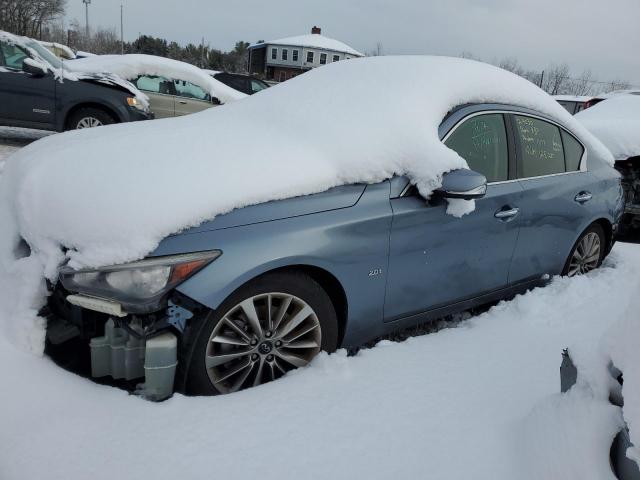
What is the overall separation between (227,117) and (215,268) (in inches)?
55.1

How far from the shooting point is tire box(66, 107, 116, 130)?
7660 mm

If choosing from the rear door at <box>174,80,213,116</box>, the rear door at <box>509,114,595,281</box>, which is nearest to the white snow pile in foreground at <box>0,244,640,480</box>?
the rear door at <box>509,114,595,281</box>

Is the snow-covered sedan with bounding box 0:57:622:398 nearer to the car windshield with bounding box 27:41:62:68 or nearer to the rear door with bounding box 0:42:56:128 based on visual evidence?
the rear door with bounding box 0:42:56:128

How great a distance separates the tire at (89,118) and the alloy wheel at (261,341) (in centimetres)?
660

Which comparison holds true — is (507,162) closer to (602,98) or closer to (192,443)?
(192,443)

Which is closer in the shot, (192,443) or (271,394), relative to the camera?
(192,443)

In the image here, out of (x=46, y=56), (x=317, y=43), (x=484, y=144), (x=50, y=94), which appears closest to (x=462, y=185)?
(x=484, y=144)

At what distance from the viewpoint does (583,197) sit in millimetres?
3576

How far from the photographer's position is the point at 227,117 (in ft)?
10.2

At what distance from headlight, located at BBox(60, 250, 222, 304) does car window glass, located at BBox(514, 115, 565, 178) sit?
227cm

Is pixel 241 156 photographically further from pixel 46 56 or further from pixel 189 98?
pixel 189 98

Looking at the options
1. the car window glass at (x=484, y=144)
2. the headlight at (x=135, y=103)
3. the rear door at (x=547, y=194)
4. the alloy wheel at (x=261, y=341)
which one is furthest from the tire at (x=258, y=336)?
the headlight at (x=135, y=103)

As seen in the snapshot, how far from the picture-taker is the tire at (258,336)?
6.79 feet

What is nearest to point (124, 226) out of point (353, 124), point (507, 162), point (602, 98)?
point (353, 124)
